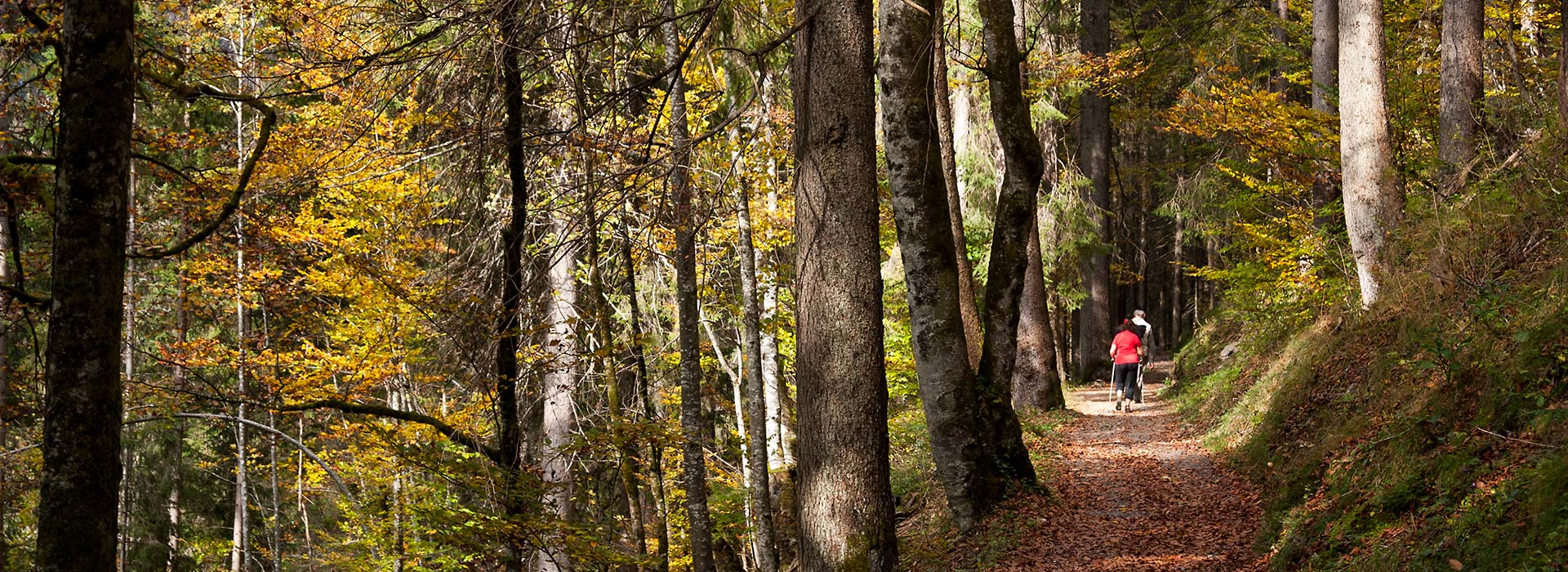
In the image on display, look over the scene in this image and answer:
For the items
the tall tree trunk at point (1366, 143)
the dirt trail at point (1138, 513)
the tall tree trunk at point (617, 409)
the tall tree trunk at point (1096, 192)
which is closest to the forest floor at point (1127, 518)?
the dirt trail at point (1138, 513)

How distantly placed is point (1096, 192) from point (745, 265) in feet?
38.3

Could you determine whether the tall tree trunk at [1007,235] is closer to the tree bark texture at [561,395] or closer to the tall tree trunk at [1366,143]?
the tall tree trunk at [1366,143]

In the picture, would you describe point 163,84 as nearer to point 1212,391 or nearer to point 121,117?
point 121,117

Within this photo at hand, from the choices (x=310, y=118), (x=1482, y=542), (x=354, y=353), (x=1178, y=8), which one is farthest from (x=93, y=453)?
(x=1178, y=8)

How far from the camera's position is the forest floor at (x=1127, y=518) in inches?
308

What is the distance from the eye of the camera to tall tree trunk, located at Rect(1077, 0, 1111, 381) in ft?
64.8

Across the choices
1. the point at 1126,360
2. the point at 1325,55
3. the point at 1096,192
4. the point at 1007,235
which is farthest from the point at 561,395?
the point at 1096,192

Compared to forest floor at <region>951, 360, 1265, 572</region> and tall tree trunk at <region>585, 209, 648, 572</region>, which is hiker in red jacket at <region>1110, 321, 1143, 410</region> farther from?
tall tree trunk at <region>585, 209, 648, 572</region>

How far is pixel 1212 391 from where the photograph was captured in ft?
48.8

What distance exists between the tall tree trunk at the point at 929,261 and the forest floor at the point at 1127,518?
0.57m

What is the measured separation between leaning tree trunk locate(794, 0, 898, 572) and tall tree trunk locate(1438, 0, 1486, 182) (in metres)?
6.87

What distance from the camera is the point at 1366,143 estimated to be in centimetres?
1008

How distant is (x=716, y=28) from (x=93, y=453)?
7.16m

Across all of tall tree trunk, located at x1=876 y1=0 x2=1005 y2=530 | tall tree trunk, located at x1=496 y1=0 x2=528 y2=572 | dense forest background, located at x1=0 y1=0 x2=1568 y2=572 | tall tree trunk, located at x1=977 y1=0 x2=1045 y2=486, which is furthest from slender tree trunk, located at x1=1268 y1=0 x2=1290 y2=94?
tall tree trunk, located at x1=496 y1=0 x2=528 y2=572
